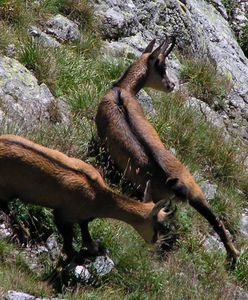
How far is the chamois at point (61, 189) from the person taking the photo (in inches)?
305

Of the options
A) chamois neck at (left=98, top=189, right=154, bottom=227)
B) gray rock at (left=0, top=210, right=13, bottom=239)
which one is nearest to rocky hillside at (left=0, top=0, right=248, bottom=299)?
gray rock at (left=0, top=210, right=13, bottom=239)

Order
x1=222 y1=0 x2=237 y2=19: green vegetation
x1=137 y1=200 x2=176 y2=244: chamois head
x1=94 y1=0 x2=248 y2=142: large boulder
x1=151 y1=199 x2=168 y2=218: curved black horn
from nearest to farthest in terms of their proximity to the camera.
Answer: x1=151 y1=199 x2=168 y2=218: curved black horn, x1=137 y1=200 x2=176 y2=244: chamois head, x1=94 y1=0 x2=248 y2=142: large boulder, x1=222 y1=0 x2=237 y2=19: green vegetation

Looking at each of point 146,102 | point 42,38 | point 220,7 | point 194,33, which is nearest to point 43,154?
point 146,102

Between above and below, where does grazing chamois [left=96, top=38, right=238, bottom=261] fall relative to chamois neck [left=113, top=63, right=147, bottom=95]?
above

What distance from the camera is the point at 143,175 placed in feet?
31.4

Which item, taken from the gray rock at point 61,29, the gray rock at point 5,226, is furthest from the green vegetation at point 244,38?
the gray rock at point 5,226

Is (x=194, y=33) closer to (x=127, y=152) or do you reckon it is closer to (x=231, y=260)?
(x=127, y=152)

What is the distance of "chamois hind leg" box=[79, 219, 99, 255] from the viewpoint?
805 centimetres

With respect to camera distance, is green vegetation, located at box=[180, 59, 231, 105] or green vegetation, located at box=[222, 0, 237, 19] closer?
green vegetation, located at box=[180, 59, 231, 105]

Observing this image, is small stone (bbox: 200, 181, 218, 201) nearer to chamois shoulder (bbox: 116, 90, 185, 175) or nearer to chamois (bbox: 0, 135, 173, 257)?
chamois shoulder (bbox: 116, 90, 185, 175)

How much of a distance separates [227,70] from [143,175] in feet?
21.0

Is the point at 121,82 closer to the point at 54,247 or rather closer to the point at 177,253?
the point at 177,253

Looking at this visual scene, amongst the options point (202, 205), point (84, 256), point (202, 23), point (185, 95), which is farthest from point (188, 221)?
point (202, 23)

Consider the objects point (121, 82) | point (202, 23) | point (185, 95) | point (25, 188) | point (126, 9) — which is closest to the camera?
point (25, 188)
